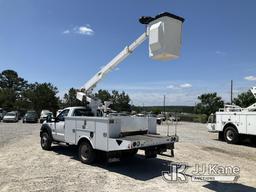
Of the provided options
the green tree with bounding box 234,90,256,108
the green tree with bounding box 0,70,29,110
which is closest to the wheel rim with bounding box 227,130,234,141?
the green tree with bounding box 234,90,256,108

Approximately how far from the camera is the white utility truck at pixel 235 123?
17.1m

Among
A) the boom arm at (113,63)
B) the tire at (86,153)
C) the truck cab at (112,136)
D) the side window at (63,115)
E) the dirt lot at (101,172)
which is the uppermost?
the boom arm at (113,63)

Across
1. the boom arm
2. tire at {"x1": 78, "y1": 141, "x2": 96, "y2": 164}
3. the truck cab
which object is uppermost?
the boom arm

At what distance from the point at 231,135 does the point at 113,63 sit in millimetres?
10093

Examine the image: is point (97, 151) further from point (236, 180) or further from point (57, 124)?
point (236, 180)

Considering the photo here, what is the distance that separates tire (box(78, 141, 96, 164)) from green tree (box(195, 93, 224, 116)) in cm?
4959

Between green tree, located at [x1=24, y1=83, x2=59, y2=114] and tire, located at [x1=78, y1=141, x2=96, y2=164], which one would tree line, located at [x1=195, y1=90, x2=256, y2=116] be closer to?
green tree, located at [x1=24, y1=83, x2=59, y2=114]

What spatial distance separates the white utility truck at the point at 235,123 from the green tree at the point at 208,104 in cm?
3889

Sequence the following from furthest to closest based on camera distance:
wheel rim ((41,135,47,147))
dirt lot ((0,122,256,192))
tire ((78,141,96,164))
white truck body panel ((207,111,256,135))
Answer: white truck body panel ((207,111,256,135)), wheel rim ((41,135,47,147)), tire ((78,141,96,164)), dirt lot ((0,122,256,192))

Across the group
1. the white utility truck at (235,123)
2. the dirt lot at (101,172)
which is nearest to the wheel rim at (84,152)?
the dirt lot at (101,172)

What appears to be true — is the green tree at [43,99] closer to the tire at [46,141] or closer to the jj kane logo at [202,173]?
the tire at [46,141]

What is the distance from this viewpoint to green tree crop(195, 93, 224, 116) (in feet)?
189

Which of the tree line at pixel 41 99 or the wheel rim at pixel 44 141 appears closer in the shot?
the wheel rim at pixel 44 141

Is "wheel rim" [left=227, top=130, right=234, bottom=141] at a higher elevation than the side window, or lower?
lower
